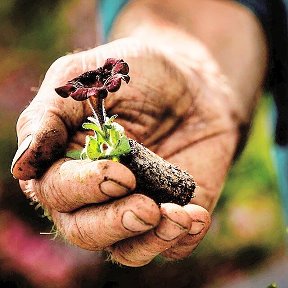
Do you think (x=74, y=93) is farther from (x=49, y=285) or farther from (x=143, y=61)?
(x=49, y=285)

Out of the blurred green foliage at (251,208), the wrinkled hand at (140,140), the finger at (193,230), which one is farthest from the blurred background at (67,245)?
the finger at (193,230)

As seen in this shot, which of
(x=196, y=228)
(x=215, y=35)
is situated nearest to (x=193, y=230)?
(x=196, y=228)

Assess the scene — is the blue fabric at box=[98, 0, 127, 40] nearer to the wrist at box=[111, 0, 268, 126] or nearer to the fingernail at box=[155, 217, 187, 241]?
the wrist at box=[111, 0, 268, 126]

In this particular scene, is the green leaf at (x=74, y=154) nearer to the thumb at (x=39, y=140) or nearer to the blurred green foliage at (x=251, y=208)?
the thumb at (x=39, y=140)

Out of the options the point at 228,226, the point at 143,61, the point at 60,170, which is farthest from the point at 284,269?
the point at 60,170

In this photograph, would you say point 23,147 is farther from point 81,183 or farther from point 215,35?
point 215,35
